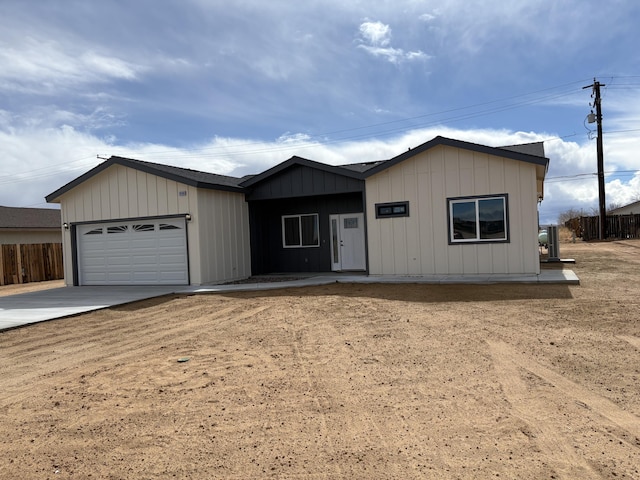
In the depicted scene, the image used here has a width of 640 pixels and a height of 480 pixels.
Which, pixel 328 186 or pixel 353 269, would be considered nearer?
pixel 328 186

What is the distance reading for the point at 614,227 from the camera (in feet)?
103

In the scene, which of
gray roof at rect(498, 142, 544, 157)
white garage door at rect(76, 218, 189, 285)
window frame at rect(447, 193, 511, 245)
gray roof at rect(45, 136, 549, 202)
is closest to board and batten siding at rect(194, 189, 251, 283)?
gray roof at rect(45, 136, 549, 202)

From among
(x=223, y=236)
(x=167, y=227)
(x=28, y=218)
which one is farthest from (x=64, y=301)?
(x=28, y=218)

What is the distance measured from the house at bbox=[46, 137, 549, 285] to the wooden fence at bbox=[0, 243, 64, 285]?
219 inches

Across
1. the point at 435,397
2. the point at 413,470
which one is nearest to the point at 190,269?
the point at 435,397

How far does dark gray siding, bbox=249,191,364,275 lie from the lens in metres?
16.6

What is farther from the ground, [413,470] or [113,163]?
[113,163]

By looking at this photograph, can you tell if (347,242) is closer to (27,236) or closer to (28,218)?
(27,236)

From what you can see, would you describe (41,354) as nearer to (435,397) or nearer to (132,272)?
(435,397)

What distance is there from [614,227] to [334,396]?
3316 cm

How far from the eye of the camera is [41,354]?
6562mm

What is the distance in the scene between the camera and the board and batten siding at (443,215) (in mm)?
12359

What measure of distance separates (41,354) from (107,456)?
13.0ft

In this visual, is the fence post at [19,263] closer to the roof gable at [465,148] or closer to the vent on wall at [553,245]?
the roof gable at [465,148]
